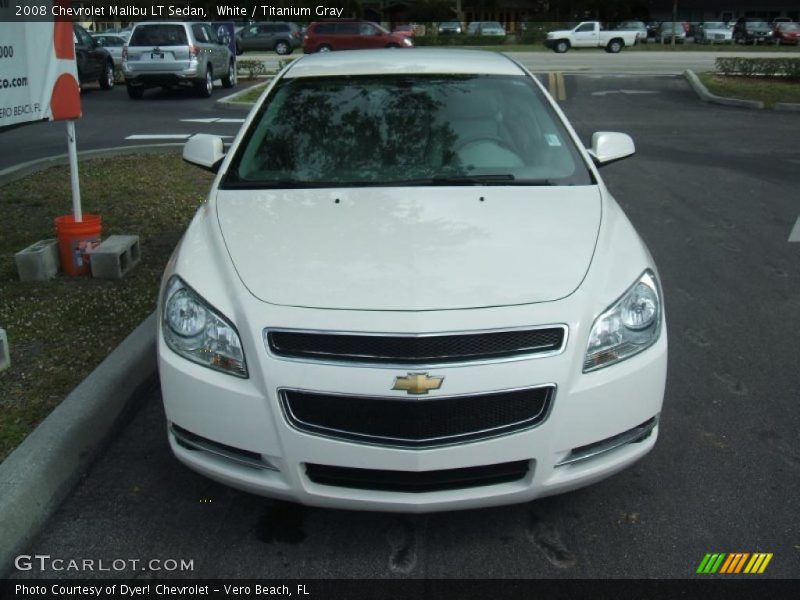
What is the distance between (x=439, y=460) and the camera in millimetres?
2844

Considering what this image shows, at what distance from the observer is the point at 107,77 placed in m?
22.4

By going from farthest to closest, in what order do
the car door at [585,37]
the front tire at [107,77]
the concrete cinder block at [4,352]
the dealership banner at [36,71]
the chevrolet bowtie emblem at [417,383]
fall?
1. the car door at [585,37]
2. the front tire at [107,77]
3. the dealership banner at [36,71]
4. the concrete cinder block at [4,352]
5. the chevrolet bowtie emblem at [417,383]

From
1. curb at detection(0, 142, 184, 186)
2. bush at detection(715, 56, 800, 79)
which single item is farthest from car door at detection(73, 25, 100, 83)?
bush at detection(715, 56, 800, 79)

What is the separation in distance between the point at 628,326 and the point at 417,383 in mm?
867

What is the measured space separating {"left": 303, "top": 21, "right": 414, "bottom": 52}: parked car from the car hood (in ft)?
108

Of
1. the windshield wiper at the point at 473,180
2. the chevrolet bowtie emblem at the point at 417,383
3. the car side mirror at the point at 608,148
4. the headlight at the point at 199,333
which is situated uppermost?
the car side mirror at the point at 608,148

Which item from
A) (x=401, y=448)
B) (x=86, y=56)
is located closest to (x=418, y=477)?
(x=401, y=448)

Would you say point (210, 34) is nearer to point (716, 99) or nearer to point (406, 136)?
point (716, 99)

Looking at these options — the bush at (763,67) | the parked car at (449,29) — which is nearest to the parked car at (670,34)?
the parked car at (449,29)

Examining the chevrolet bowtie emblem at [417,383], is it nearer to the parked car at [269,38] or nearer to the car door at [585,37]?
the parked car at [269,38]

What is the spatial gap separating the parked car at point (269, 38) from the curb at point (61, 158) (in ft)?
106

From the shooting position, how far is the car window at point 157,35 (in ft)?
66.7
